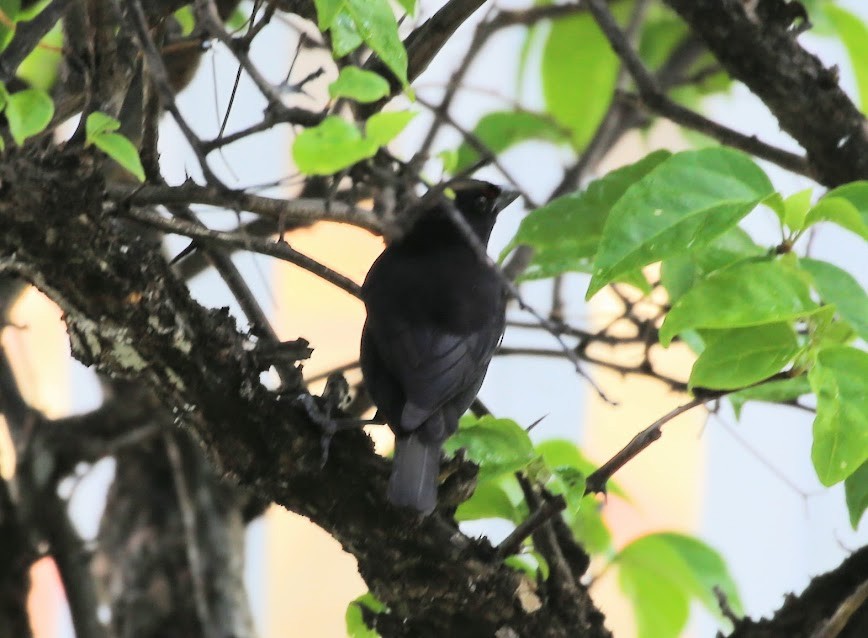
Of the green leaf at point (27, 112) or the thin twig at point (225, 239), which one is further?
the thin twig at point (225, 239)

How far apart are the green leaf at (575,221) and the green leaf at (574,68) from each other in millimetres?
967

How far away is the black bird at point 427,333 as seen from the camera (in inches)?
61.0

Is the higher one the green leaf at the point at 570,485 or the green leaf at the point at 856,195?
the green leaf at the point at 856,195

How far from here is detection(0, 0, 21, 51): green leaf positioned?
1274 millimetres

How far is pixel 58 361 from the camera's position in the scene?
4500 mm

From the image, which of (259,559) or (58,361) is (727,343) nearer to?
(259,559)

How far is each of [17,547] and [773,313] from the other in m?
1.51

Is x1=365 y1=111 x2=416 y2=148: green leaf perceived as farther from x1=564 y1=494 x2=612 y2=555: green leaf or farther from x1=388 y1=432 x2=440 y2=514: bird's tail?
x1=564 y1=494 x2=612 y2=555: green leaf

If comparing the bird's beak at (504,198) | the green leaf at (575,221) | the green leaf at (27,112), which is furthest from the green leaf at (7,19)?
the bird's beak at (504,198)

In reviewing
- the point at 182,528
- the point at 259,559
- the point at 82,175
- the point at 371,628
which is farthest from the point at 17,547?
the point at 259,559

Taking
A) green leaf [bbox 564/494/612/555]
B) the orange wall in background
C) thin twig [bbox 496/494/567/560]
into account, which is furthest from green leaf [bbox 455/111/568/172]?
the orange wall in background

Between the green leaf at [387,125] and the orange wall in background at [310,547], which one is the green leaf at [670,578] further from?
the orange wall in background at [310,547]

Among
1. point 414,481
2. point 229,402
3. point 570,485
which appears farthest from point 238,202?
point 570,485

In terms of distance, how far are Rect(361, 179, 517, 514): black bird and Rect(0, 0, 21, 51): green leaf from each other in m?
0.55
